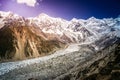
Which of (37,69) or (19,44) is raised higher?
(19,44)

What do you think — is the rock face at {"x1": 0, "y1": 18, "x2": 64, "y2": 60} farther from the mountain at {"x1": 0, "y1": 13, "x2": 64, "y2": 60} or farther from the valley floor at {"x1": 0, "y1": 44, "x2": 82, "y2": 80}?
the valley floor at {"x1": 0, "y1": 44, "x2": 82, "y2": 80}

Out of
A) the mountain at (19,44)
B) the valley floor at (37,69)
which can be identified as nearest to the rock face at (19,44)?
the mountain at (19,44)

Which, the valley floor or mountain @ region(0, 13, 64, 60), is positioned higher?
mountain @ region(0, 13, 64, 60)

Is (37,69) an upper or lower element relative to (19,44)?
lower

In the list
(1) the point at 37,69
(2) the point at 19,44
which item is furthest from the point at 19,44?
(1) the point at 37,69

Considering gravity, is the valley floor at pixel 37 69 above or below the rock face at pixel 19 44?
below

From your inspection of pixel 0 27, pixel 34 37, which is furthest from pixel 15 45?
pixel 0 27

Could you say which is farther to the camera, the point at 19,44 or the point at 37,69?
the point at 19,44

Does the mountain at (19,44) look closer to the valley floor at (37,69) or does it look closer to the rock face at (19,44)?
the rock face at (19,44)

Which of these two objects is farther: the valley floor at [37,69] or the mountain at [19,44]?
the mountain at [19,44]

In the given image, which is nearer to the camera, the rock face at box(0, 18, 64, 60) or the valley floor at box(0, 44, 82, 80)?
the valley floor at box(0, 44, 82, 80)

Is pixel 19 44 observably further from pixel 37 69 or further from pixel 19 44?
pixel 37 69

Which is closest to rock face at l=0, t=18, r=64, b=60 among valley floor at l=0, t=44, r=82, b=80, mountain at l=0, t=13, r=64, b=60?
mountain at l=0, t=13, r=64, b=60
